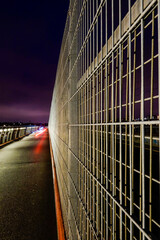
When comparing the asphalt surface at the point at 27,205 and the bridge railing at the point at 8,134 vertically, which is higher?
the bridge railing at the point at 8,134

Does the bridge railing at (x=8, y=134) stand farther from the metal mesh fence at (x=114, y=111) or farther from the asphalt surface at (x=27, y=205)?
the metal mesh fence at (x=114, y=111)

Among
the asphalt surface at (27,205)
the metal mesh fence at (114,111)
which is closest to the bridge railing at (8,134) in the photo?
the asphalt surface at (27,205)

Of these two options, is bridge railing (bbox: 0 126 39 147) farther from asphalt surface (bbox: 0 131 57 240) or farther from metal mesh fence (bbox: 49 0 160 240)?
metal mesh fence (bbox: 49 0 160 240)

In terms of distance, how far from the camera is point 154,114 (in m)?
0.81

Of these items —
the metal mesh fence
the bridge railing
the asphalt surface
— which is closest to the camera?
the metal mesh fence

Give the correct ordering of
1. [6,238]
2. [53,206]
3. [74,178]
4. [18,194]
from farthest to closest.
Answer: [18,194] → [53,206] → [6,238] → [74,178]

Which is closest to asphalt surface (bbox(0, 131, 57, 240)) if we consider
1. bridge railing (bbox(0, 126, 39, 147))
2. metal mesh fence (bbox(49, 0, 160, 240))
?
metal mesh fence (bbox(49, 0, 160, 240))

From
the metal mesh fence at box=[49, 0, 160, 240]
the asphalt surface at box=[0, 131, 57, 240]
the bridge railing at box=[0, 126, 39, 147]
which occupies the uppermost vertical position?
the metal mesh fence at box=[49, 0, 160, 240]

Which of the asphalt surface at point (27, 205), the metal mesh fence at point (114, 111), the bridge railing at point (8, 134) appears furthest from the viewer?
the bridge railing at point (8, 134)

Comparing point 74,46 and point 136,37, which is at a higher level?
point 74,46

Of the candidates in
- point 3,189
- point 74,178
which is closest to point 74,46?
point 74,178

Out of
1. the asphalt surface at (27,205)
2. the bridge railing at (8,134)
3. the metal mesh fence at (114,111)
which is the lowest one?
the asphalt surface at (27,205)

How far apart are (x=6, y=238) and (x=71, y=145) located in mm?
2120

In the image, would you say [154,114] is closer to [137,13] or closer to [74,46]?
[137,13]
